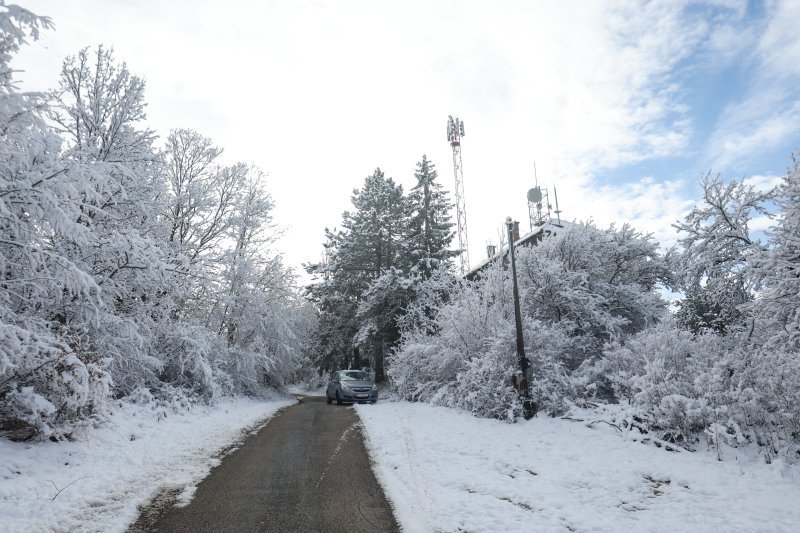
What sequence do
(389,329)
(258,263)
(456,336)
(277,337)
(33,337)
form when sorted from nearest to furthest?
(33,337)
(456,336)
(258,263)
(277,337)
(389,329)

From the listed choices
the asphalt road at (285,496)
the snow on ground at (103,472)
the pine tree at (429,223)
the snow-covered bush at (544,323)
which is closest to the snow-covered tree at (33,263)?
the snow on ground at (103,472)

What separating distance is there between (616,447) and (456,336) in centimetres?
804

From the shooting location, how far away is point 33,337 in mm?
7375

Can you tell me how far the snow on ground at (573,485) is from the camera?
543 centimetres

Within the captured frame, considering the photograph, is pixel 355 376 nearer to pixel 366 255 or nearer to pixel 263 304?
pixel 263 304

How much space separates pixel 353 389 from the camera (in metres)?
20.1

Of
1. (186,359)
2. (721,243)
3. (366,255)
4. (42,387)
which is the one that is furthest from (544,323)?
(366,255)

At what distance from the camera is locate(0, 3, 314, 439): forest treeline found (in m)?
7.04

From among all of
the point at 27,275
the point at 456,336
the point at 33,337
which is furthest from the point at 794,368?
the point at 27,275

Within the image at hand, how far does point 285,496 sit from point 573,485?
458cm

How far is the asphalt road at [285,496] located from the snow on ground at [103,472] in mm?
357

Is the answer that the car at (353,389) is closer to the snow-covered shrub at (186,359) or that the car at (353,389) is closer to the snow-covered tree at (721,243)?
the snow-covered shrub at (186,359)

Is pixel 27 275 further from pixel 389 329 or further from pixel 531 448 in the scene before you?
pixel 389 329

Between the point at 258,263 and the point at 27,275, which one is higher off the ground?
the point at 258,263
